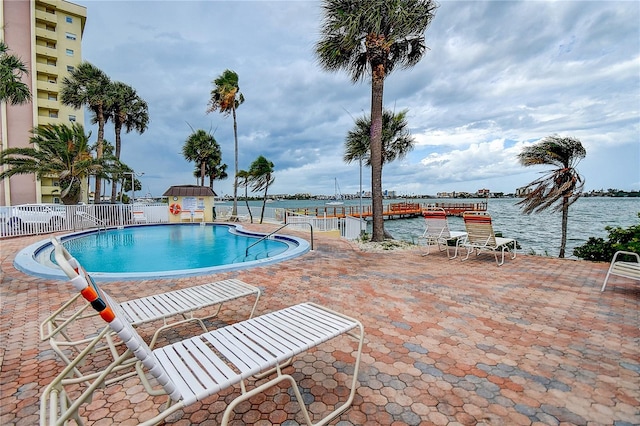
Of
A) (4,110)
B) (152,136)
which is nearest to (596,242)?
(152,136)

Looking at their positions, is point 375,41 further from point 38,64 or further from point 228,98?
point 38,64

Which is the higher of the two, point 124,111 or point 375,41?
point 124,111

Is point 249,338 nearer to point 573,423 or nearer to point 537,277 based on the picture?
point 573,423

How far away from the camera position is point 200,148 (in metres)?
28.7

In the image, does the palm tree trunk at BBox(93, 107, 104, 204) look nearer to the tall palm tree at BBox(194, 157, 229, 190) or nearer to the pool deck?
the tall palm tree at BBox(194, 157, 229, 190)

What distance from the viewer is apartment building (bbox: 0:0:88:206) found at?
2769 cm

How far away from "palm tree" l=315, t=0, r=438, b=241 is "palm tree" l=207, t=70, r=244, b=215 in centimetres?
1119

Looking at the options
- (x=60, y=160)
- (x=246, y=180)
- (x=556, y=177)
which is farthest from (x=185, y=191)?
(x=556, y=177)

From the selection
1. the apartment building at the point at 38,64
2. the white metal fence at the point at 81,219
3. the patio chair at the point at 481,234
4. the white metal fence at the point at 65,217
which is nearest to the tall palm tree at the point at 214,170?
the apartment building at the point at 38,64

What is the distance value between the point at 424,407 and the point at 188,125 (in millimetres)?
28454

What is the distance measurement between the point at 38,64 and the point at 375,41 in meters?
41.4

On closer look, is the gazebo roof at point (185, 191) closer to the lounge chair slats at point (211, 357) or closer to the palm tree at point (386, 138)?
the palm tree at point (386, 138)

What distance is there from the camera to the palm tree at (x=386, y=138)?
669 inches

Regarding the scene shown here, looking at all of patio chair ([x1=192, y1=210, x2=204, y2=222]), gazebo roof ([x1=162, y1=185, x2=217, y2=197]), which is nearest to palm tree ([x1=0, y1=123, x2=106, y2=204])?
gazebo roof ([x1=162, y1=185, x2=217, y2=197])
